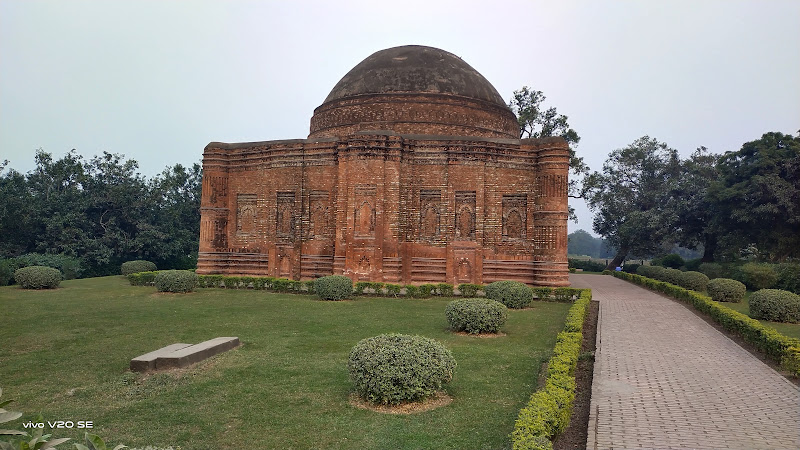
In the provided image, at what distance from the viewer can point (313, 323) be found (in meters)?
10.3

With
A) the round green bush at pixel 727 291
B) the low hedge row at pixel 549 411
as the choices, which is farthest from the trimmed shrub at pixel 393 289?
the round green bush at pixel 727 291

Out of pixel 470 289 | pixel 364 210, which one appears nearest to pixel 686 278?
pixel 470 289

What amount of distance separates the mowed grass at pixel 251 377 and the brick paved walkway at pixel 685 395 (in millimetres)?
949

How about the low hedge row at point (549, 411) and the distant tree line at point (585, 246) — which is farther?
the distant tree line at point (585, 246)

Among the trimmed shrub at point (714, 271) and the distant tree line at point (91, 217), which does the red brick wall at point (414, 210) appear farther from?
the trimmed shrub at point (714, 271)

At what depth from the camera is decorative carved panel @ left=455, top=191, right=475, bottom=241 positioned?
53.9ft

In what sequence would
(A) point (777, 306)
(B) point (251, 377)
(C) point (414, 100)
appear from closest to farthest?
(B) point (251, 377), (A) point (777, 306), (C) point (414, 100)

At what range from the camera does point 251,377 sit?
6.35 m

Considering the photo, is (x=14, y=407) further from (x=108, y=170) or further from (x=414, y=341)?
(x=108, y=170)

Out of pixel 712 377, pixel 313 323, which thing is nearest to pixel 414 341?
pixel 712 377

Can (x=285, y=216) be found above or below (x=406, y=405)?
above

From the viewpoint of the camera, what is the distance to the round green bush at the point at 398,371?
5.31 metres

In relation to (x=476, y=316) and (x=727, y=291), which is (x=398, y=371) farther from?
(x=727, y=291)

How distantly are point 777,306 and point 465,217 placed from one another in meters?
8.51
